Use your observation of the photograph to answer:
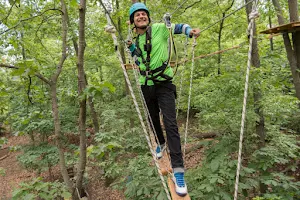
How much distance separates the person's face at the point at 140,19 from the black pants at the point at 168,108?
601 mm

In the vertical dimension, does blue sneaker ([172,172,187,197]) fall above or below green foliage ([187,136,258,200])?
above

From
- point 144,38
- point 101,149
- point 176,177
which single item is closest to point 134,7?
point 144,38

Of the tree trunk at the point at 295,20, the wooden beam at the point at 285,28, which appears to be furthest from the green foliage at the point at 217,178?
the tree trunk at the point at 295,20

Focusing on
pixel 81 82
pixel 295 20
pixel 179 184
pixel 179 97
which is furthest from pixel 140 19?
pixel 295 20

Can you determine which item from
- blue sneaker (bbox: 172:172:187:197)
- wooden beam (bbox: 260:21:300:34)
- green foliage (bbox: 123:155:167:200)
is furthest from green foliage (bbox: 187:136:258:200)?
wooden beam (bbox: 260:21:300:34)

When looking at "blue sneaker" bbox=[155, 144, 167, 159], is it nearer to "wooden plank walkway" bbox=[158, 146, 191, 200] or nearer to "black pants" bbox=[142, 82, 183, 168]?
"wooden plank walkway" bbox=[158, 146, 191, 200]

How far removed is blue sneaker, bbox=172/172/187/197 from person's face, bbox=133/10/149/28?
1405mm

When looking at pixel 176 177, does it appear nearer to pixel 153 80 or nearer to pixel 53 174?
pixel 153 80

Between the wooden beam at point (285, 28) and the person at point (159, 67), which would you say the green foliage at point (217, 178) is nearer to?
the person at point (159, 67)

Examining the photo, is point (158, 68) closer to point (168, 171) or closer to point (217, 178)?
point (168, 171)

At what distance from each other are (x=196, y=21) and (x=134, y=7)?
6707mm

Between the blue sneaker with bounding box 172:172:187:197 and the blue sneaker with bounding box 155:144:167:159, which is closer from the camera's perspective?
the blue sneaker with bounding box 172:172:187:197

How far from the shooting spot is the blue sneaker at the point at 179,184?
1.76 meters

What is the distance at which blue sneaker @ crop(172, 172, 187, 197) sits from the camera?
69.2 inches
